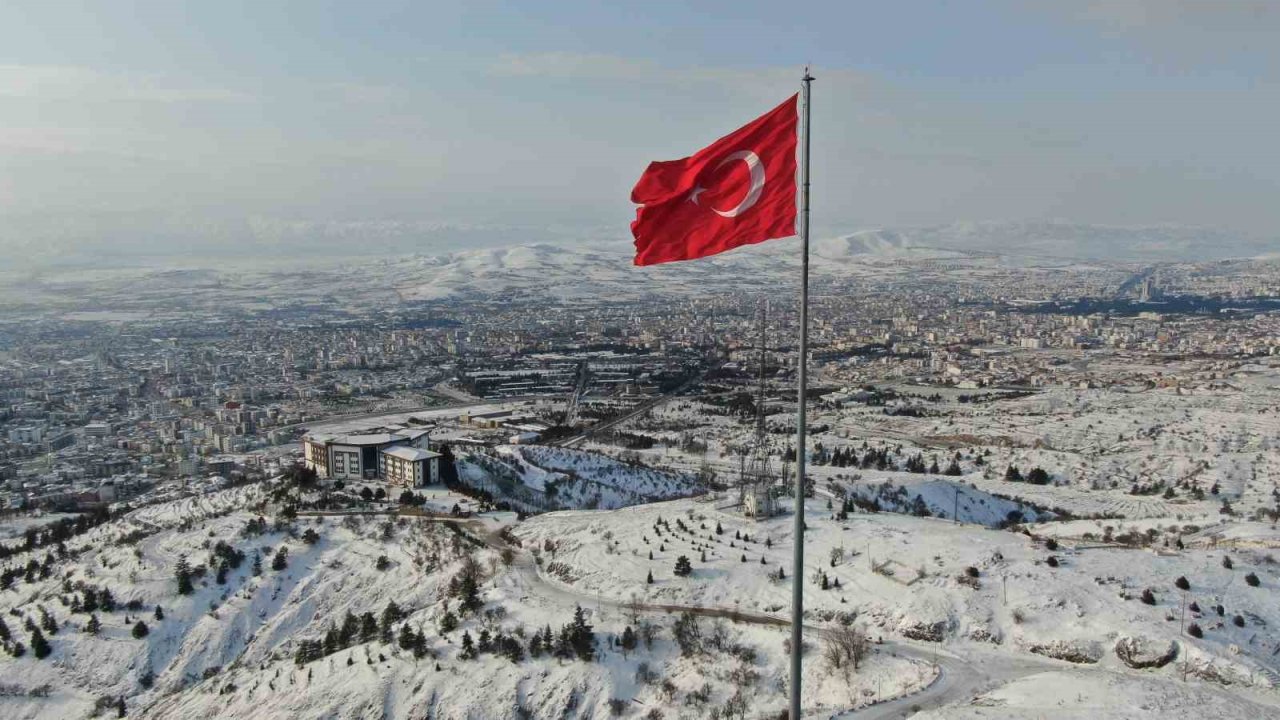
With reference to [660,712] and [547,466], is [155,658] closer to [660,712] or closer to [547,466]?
[660,712]

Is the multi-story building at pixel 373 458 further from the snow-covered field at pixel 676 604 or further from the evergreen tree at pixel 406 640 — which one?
the evergreen tree at pixel 406 640

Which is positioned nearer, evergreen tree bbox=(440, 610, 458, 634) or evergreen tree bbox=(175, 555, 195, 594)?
evergreen tree bbox=(440, 610, 458, 634)

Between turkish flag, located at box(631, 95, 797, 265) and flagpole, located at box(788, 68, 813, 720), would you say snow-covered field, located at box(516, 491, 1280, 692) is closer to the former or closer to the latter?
flagpole, located at box(788, 68, 813, 720)

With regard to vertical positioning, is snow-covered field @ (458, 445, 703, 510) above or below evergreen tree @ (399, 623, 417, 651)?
below

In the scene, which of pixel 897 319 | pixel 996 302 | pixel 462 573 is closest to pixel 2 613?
pixel 462 573

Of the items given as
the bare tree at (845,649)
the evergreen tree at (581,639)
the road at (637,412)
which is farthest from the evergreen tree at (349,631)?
the road at (637,412)

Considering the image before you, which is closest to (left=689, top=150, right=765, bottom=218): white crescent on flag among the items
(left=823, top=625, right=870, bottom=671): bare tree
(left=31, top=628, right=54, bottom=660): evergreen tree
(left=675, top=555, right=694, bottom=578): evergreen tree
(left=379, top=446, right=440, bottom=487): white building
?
(left=823, top=625, right=870, bottom=671): bare tree

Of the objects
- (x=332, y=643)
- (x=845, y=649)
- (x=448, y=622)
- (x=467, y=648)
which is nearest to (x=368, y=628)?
(x=332, y=643)

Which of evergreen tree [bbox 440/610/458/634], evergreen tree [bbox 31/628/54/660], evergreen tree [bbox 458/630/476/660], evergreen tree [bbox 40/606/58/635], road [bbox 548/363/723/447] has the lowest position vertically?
road [bbox 548/363/723/447]
